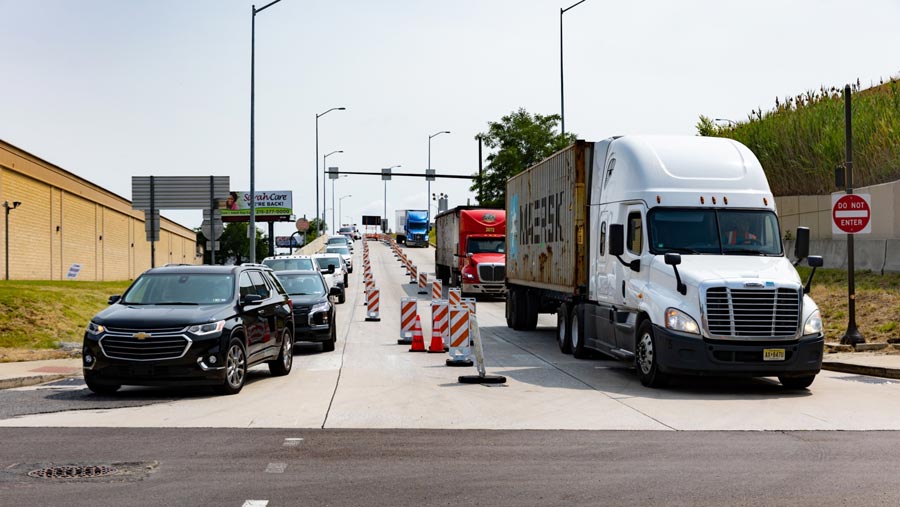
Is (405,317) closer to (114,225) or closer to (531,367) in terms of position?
(531,367)

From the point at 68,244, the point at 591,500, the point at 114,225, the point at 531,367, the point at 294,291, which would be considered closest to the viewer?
the point at 591,500

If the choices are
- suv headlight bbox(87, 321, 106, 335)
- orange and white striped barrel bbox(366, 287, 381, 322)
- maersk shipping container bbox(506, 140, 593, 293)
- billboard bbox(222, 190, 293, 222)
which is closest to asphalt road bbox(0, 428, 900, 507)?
suv headlight bbox(87, 321, 106, 335)

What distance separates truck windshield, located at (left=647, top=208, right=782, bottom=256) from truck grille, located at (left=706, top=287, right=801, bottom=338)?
1.36 meters

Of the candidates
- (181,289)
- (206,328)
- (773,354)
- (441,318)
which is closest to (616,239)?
(773,354)

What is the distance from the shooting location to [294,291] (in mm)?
22812

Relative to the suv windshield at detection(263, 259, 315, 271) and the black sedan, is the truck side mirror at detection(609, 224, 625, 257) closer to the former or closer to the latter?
the black sedan

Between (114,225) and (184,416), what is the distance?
57.4 m

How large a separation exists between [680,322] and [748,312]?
0.92 metres

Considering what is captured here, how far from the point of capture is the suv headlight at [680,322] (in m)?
14.5

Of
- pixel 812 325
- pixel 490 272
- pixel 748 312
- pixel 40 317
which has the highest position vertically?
pixel 490 272

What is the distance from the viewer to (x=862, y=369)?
17.5 m

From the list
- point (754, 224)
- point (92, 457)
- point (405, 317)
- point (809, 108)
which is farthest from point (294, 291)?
point (809, 108)

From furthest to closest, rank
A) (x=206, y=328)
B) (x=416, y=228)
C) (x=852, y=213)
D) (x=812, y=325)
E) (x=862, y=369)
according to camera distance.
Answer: (x=416, y=228) < (x=852, y=213) < (x=862, y=369) < (x=812, y=325) < (x=206, y=328)

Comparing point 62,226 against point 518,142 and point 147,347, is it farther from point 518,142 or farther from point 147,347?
point 147,347
